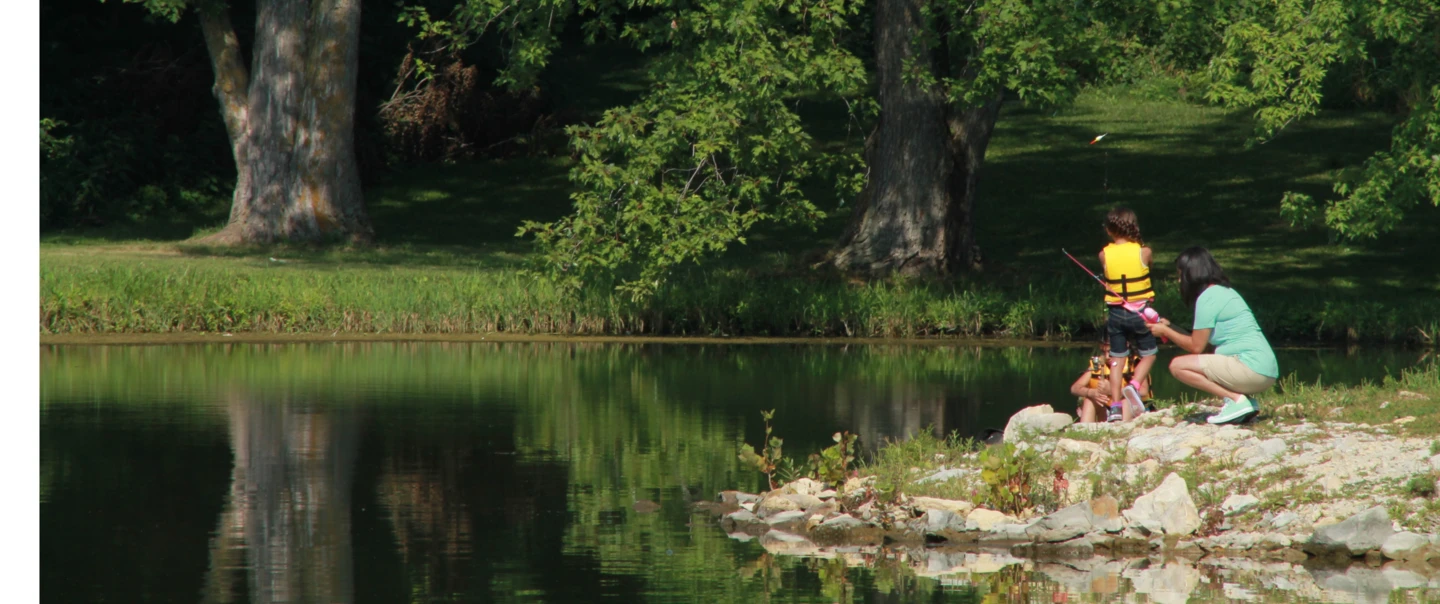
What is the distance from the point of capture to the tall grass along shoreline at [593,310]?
24094 mm

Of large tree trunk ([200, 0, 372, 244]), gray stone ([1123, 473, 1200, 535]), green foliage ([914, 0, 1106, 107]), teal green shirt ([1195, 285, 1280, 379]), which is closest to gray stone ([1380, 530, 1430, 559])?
gray stone ([1123, 473, 1200, 535])

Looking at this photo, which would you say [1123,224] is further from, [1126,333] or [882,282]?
[882,282]

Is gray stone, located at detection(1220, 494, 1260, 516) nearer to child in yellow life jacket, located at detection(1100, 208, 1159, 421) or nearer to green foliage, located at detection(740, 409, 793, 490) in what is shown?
child in yellow life jacket, located at detection(1100, 208, 1159, 421)

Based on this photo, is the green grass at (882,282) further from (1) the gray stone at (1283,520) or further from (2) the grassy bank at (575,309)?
(1) the gray stone at (1283,520)

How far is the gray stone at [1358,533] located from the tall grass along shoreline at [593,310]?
14.0 meters

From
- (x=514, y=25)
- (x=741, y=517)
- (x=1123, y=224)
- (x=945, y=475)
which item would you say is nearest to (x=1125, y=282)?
(x=1123, y=224)

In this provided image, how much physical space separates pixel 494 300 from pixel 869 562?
1491 centimetres

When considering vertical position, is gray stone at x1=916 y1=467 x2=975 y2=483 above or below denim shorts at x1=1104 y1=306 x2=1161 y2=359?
below

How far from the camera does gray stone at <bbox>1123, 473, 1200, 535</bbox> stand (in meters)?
10.9

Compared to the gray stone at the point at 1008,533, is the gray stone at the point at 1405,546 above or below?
above

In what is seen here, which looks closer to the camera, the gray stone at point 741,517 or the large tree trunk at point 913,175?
the gray stone at point 741,517

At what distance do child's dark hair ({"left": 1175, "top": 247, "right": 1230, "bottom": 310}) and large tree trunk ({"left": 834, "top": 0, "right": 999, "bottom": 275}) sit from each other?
15008 millimetres

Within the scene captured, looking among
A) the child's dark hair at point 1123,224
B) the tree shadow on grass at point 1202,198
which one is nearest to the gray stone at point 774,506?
the child's dark hair at point 1123,224

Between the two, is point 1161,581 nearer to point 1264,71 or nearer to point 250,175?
point 1264,71
